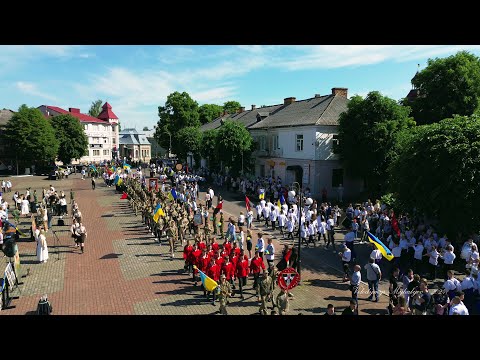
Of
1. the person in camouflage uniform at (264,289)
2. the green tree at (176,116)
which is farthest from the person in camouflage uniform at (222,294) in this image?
the green tree at (176,116)

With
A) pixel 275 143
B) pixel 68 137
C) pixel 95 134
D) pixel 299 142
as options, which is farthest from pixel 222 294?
pixel 95 134

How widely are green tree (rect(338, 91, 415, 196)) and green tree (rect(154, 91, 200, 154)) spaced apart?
4239 centimetres

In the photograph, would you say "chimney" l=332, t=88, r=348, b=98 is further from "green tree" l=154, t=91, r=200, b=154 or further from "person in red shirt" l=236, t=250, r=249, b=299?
"green tree" l=154, t=91, r=200, b=154

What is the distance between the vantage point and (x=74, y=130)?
64.8 meters

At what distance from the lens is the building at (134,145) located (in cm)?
9981

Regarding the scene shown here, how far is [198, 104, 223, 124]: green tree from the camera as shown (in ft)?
259

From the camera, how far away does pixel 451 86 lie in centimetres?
3117

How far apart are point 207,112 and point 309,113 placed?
44051 millimetres

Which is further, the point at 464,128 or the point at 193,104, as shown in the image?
the point at 193,104

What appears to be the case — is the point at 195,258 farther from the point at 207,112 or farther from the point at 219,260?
the point at 207,112

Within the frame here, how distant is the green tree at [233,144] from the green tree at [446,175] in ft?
74.0
